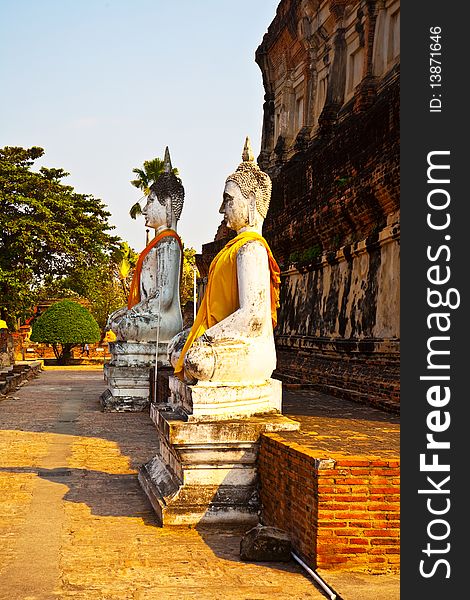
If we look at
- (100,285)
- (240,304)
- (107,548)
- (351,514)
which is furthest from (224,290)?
(100,285)

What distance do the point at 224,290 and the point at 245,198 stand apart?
2.22 ft

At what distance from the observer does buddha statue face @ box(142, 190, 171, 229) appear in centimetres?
1120

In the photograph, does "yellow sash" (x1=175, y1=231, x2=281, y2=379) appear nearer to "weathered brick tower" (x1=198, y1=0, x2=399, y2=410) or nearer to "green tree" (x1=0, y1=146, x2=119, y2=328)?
"weathered brick tower" (x1=198, y1=0, x2=399, y2=410)

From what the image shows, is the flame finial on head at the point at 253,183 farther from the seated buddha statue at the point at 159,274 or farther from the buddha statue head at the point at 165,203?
the buddha statue head at the point at 165,203

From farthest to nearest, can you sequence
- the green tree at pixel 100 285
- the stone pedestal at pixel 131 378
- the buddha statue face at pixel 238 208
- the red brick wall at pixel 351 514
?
the green tree at pixel 100 285, the stone pedestal at pixel 131 378, the buddha statue face at pixel 238 208, the red brick wall at pixel 351 514

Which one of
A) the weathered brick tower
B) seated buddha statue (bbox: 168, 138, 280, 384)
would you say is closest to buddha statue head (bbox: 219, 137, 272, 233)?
seated buddha statue (bbox: 168, 138, 280, 384)

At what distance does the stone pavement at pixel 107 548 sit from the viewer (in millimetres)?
4043

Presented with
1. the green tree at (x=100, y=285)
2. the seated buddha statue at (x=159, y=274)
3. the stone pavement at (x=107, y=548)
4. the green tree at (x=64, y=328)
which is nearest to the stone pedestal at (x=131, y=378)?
the seated buddha statue at (x=159, y=274)

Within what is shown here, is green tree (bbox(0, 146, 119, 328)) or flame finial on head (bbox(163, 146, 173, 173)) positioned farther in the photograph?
green tree (bbox(0, 146, 119, 328))

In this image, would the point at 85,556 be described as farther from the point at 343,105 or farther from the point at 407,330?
the point at 343,105

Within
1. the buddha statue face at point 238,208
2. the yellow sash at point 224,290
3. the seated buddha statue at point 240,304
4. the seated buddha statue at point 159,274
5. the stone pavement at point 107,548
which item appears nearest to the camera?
the stone pavement at point 107,548

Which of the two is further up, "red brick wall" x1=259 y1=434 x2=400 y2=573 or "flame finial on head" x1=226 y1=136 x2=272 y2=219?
"flame finial on head" x1=226 y1=136 x2=272 y2=219

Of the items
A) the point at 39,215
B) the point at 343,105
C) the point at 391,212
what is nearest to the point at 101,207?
the point at 39,215

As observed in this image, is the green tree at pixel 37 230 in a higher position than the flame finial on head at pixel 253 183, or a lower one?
higher
